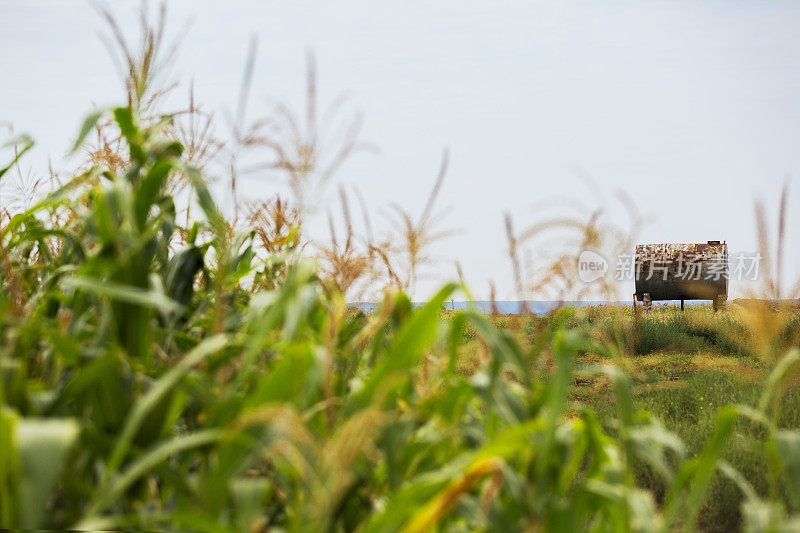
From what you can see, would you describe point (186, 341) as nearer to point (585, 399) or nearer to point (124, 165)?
point (124, 165)

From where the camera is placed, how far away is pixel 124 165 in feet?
6.57

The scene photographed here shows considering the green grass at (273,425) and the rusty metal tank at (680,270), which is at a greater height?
the green grass at (273,425)

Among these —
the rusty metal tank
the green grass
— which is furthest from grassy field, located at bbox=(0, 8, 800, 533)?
the rusty metal tank

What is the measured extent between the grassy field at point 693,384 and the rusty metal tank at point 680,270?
3.20 meters

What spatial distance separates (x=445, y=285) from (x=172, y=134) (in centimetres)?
124

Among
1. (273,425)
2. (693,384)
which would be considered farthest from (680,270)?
(273,425)

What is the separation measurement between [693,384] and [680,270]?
7971 millimetres

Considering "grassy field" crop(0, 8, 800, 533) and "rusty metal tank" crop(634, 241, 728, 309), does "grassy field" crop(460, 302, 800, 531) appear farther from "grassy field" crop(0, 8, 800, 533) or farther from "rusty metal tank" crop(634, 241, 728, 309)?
"rusty metal tank" crop(634, 241, 728, 309)

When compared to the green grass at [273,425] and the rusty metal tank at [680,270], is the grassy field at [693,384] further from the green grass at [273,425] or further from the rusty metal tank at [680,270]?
the rusty metal tank at [680,270]

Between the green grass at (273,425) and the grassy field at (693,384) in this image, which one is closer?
the green grass at (273,425)

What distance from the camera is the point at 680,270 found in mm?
12805

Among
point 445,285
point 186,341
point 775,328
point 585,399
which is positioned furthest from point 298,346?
point 585,399

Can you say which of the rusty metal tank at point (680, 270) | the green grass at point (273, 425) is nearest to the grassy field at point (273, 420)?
the green grass at point (273, 425)

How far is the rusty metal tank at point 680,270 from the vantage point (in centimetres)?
1228
